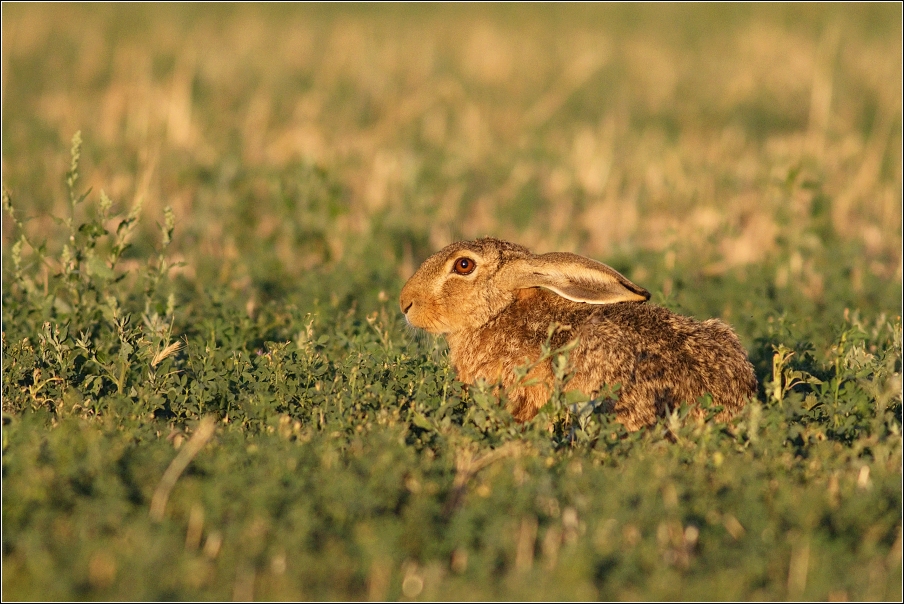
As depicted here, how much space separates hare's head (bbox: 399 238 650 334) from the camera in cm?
600

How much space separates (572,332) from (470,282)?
0.88 metres

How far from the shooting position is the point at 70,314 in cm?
622

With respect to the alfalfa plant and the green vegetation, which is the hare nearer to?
the green vegetation

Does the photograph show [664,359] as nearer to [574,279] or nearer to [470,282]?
[574,279]

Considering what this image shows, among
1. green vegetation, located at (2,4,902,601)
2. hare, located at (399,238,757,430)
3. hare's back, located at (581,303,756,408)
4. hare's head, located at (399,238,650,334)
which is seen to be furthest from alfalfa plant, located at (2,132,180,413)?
hare's back, located at (581,303,756,408)

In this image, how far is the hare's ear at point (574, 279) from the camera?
17.9 ft

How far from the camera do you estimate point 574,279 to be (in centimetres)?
567

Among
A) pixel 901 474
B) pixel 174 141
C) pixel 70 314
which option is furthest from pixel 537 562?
pixel 174 141

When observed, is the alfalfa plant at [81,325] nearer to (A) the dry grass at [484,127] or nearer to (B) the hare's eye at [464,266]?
(B) the hare's eye at [464,266]

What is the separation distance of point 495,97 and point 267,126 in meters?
3.45

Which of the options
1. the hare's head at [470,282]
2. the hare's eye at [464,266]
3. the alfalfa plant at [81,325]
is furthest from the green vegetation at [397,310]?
the hare's eye at [464,266]

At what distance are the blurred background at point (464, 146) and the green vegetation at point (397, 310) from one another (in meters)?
0.06

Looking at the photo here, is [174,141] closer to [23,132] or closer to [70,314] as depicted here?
[23,132]

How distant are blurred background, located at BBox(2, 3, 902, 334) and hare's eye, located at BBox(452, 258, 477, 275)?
147cm
